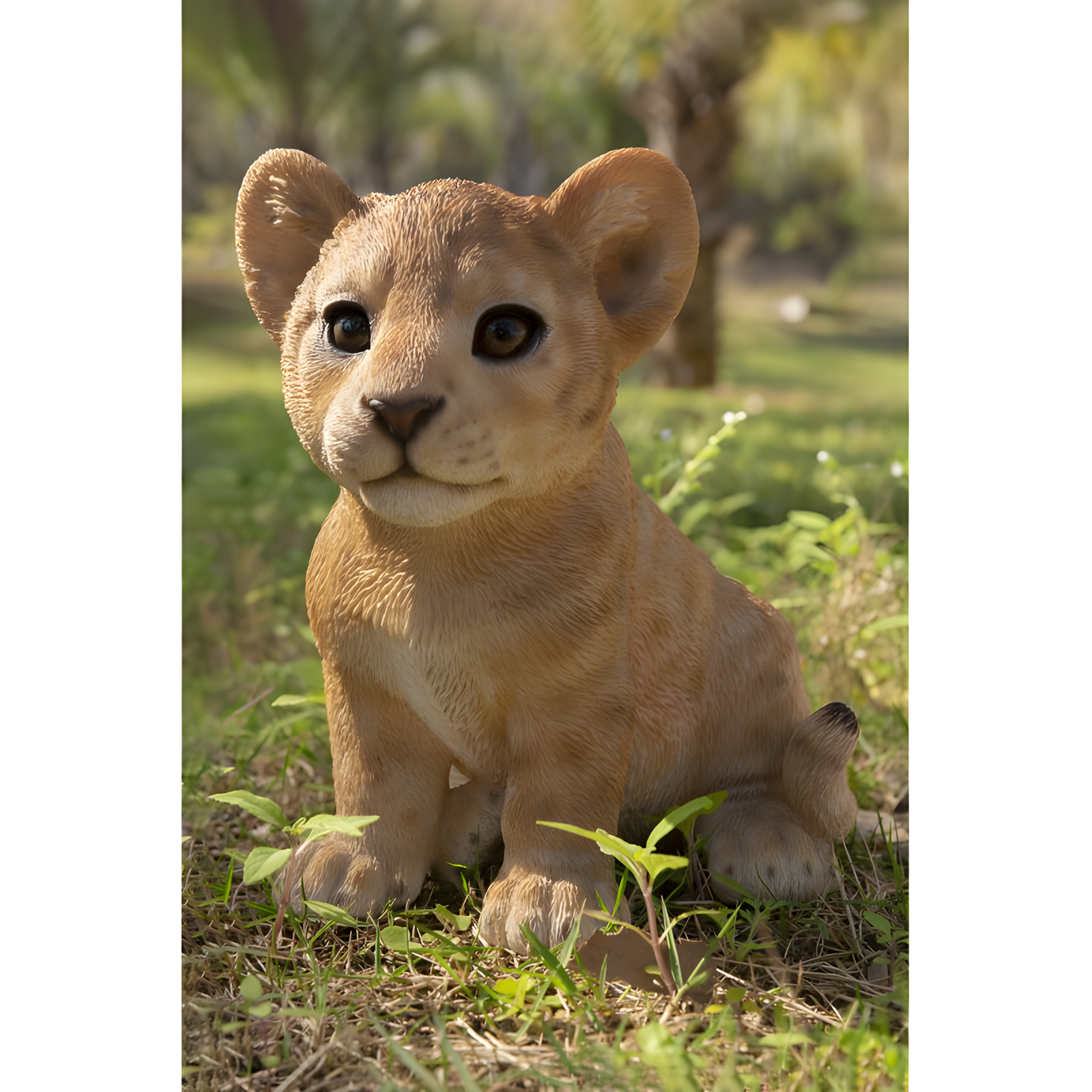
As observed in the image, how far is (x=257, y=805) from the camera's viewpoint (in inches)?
75.7

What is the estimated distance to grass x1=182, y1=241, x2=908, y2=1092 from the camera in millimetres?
1735

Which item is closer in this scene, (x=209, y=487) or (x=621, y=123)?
(x=209, y=487)

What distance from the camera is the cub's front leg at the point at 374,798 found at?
83.4 inches

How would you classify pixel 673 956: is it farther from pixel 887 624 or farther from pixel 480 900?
pixel 887 624

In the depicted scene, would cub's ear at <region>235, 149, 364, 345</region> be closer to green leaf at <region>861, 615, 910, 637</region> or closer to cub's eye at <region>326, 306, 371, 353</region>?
cub's eye at <region>326, 306, 371, 353</region>

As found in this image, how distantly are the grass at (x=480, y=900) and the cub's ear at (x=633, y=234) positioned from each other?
3.59ft

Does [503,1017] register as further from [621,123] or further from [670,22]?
[621,123]

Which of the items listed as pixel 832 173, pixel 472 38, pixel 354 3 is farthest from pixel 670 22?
pixel 832 173

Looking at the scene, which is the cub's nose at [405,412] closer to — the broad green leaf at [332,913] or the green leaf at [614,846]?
the green leaf at [614,846]

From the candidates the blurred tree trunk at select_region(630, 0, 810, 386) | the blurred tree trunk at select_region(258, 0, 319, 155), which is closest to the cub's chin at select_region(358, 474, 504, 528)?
the blurred tree trunk at select_region(630, 0, 810, 386)

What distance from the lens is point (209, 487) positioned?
4.79 m

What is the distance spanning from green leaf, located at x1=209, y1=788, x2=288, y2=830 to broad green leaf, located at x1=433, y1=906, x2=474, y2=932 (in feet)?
1.20

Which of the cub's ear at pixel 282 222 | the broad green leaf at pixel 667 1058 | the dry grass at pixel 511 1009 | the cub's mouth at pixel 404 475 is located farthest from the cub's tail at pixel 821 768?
the cub's ear at pixel 282 222

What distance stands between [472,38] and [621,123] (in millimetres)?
1020
